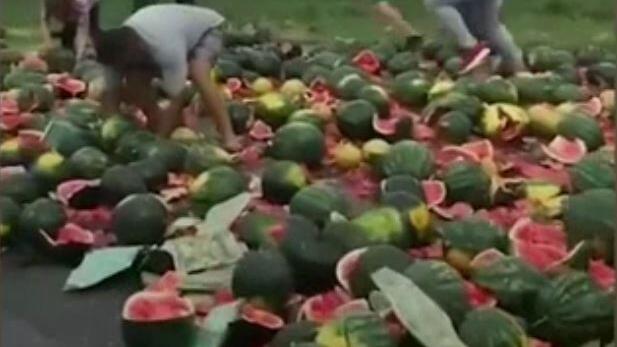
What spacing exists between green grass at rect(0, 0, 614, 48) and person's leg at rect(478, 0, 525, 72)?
54 cm

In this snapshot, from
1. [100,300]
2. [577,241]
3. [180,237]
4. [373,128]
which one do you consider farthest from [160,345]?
[373,128]

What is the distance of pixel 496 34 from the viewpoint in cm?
477

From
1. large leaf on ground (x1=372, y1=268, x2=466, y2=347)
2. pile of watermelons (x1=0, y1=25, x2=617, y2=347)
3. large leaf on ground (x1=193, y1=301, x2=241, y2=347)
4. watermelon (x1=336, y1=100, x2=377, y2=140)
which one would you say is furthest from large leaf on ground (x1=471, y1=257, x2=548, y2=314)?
watermelon (x1=336, y1=100, x2=377, y2=140)

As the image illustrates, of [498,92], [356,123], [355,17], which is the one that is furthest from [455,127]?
[355,17]

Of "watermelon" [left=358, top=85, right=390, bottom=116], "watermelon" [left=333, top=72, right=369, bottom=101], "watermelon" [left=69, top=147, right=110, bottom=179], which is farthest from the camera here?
"watermelon" [left=333, top=72, right=369, bottom=101]

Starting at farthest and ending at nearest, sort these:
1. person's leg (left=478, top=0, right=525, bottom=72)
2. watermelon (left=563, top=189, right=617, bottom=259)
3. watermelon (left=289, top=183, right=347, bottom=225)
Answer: person's leg (left=478, top=0, right=525, bottom=72)
watermelon (left=289, top=183, right=347, bottom=225)
watermelon (left=563, top=189, right=617, bottom=259)

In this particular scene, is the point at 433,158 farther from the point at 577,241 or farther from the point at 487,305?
the point at 487,305

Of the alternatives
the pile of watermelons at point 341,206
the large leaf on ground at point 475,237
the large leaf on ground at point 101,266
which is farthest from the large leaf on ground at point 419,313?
the large leaf on ground at point 101,266

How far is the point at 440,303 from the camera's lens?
6.84 ft

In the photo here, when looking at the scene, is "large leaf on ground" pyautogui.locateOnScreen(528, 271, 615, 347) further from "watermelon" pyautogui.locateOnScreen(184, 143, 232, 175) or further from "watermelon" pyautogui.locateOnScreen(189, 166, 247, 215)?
"watermelon" pyautogui.locateOnScreen(184, 143, 232, 175)

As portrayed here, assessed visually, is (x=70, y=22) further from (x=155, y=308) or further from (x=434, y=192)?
(x=155, y=308)

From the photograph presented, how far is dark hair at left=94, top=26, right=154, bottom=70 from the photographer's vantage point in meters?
3.44

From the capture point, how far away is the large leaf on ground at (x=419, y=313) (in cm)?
201

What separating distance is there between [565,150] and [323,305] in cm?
119
